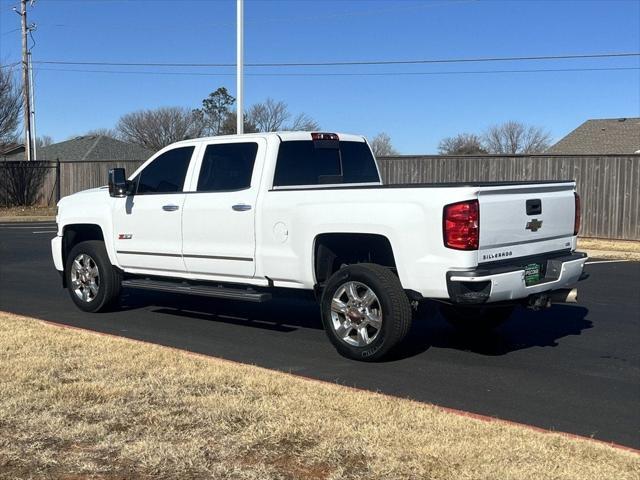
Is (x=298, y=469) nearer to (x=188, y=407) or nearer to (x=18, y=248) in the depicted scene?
(x=188, y=407)

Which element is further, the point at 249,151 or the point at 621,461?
the point at 249,151

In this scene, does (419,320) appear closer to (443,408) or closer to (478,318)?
(478,318)

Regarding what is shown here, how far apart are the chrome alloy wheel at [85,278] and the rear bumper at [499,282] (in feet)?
15.6

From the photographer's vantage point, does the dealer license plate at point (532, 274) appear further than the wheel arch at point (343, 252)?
No

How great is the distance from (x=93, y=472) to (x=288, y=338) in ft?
12.5

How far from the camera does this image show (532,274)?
6312mm

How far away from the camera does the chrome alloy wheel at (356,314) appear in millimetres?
6410

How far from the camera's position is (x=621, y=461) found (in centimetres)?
402

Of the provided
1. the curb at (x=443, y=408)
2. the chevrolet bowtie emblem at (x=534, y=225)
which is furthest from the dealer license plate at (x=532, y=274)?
the curb at (x=443, y=408)

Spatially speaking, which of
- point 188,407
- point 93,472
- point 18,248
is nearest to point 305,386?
point 188,407

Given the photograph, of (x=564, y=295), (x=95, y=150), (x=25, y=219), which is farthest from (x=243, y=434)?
(x=95, y=150)

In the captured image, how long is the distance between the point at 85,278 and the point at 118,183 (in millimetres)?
1399

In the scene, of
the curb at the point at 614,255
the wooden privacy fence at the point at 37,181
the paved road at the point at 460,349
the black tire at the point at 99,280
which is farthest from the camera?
the wooden privacy fence at the point at 37,181

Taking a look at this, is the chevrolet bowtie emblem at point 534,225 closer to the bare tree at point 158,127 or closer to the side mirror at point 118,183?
the side mirror at point 118,183
